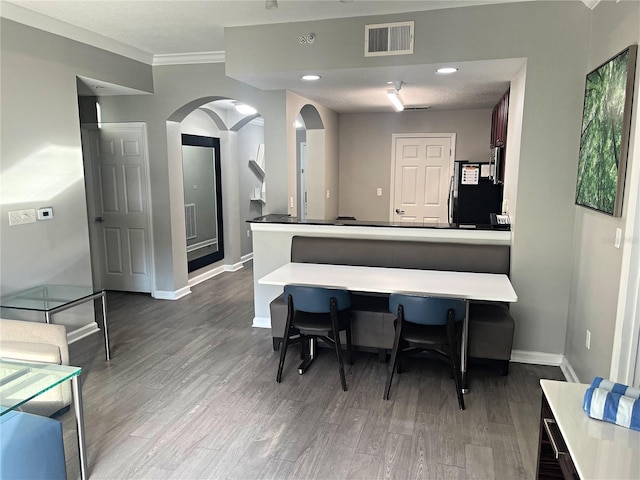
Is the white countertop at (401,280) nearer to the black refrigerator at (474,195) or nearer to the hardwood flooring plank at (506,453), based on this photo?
the hardwood flooring plank at (506,453)

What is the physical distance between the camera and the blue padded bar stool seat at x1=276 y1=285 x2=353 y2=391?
319 cm

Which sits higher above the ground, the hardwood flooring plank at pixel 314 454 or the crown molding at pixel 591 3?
the crown molding at pixel 591 3

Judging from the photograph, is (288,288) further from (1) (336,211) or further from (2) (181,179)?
(1) (336,211)

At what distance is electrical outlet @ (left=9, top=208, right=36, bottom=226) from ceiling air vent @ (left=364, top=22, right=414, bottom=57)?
3.01m

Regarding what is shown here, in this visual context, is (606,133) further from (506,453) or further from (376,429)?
(376,429)

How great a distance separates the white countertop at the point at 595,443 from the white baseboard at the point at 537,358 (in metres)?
2.17

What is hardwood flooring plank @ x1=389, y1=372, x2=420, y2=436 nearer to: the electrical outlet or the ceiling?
the ceiling

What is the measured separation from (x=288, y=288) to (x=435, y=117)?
4419mm

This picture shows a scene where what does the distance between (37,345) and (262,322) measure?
6.93 feet

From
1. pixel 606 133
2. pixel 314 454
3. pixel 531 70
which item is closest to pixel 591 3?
pixel 531 70

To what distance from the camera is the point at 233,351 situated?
3934mm

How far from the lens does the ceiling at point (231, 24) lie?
3.33 metres

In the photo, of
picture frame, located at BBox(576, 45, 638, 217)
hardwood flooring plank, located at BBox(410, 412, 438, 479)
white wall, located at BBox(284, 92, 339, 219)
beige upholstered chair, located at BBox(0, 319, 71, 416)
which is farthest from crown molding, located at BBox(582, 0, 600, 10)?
beige upholstered chair, located at BBox(0, 319, 71, 416)

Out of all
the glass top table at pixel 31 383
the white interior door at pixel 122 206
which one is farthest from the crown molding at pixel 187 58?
the glass top table at pixel 31 383
